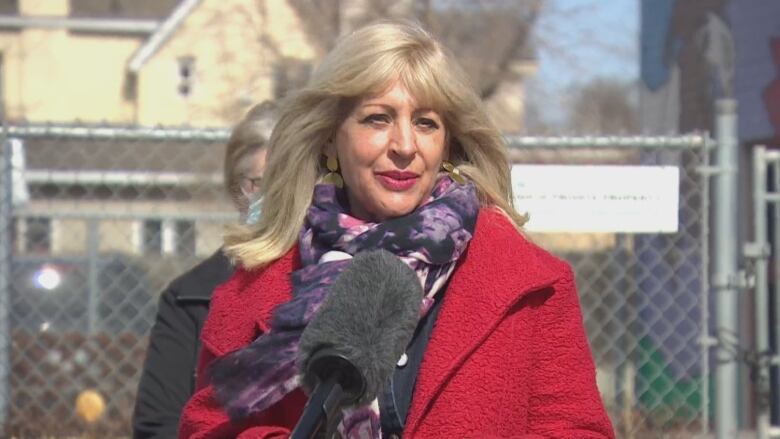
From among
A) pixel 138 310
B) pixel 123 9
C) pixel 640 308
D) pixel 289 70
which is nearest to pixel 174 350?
pixel 138 310

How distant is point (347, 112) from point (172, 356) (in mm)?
1455

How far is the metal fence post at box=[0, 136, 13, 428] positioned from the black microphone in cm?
408

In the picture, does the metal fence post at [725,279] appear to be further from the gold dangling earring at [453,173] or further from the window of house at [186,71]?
the window of house at [186,71]

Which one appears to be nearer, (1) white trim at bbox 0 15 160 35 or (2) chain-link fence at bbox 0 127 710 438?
(2) chain-link fence at bbox 0 127 710 438

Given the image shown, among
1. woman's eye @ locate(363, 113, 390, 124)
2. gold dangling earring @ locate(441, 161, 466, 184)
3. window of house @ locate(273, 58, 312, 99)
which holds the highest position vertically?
window of house @ locate(273, 58, 312, 99)

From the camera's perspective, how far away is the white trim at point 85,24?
150 feet

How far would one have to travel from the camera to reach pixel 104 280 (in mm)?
8945

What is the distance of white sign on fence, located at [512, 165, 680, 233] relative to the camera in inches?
235

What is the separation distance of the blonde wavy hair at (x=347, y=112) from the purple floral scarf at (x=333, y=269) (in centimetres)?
9

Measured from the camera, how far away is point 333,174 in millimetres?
3211

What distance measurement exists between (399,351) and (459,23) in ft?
76.3

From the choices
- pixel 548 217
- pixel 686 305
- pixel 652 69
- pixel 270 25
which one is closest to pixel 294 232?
pixel 548 217

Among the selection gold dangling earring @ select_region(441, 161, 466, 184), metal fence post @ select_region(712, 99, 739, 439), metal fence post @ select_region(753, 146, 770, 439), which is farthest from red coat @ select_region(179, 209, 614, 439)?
metal fence post @ select_region(753, 146, 770, 439)

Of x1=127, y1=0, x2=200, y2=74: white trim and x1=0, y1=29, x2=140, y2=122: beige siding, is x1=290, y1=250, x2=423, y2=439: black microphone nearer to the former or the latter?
x1=127, y1=0, x2=200, y2=74: white trim
